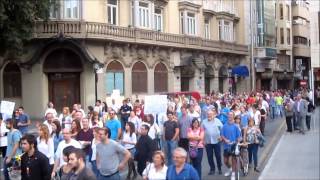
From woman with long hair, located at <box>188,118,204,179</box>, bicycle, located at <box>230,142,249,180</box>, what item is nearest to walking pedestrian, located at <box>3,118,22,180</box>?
woman with long hair, located at <box>188,118,204,179</box>

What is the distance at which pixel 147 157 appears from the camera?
12.3 meters

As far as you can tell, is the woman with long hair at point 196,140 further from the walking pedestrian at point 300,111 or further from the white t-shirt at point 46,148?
the walking pedestrian at point 300,111

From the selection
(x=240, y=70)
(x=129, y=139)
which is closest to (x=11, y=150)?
(x=129, y=139)

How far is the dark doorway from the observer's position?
35.2 meters

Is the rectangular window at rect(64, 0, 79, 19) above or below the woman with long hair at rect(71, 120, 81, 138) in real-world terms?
above

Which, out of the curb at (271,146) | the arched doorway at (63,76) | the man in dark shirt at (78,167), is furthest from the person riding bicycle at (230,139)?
the arched doorway at (63,76)

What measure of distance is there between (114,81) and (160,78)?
18.9 feet

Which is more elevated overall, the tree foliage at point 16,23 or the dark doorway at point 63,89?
the tree foliage at point 16,23

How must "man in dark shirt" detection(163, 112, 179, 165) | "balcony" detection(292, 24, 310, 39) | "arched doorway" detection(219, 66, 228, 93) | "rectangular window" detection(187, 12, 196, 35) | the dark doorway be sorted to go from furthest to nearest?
"balcony" detection(292, 24, 310, 39), "arched doorway" detection(219, 66, 228, 93), "rectangular window" detection(187, 12, 196, 35), the dark doorway, "man in dark shirt" detection(163, 112, 179, 165)

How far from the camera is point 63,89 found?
1396 inches

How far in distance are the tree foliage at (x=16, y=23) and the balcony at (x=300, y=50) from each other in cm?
5267

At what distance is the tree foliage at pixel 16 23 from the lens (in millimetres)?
27650

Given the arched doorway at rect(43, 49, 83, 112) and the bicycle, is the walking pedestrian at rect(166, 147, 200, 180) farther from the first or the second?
the arched doorway at rect(43, 49, 83, 112)

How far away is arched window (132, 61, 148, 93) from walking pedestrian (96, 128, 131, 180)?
2869cm
